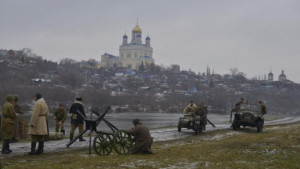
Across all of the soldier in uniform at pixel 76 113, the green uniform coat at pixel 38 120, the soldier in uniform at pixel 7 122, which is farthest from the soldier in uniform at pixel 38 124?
the soldier in uniform at pixel 76 113

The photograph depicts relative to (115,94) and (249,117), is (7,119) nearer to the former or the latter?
(249,117)

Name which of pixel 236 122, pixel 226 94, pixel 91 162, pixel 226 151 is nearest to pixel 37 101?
pixel 91 162

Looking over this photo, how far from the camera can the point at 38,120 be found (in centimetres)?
1360

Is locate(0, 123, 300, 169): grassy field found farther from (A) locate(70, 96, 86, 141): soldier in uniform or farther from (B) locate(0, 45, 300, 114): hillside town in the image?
(B) locate(0, 45, 300, 114): hillside town

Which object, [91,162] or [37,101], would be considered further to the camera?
[37,101]

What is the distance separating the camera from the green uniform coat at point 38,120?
532 inches

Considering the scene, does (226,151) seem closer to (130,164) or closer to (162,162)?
(162,162)

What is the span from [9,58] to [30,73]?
98.7ft

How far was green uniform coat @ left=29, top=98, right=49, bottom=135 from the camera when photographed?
532 inches

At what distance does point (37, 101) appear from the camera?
45.1ft

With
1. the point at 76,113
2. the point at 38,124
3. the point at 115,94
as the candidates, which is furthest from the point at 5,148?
the point at 115,94

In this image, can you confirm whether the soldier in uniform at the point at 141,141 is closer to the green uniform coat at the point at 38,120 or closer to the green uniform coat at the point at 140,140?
the green uniform coat at the point at 140,140

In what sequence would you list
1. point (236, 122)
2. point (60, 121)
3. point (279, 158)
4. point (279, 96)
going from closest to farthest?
1. point (279, 158)
2. point (60, 121)
3. point (236, 122)
4. point (279, 96)

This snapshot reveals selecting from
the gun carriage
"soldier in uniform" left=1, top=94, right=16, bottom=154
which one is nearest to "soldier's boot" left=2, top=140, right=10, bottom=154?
"soldier in uniform" left=1, top=94, right=16, bottom=154
